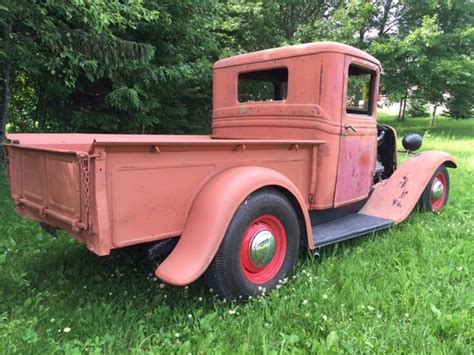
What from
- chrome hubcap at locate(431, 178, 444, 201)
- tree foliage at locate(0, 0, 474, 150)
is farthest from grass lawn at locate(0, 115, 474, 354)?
tree foliage at locate(0, 0, 474, 150)

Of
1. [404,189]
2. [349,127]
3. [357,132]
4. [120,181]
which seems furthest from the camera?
[404,189]

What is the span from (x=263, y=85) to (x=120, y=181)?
8.77 feet

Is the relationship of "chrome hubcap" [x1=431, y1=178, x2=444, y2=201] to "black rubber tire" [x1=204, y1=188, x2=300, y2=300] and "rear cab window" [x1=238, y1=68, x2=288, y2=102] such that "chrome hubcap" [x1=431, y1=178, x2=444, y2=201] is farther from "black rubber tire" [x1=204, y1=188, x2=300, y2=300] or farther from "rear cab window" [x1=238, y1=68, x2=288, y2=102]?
"black rubber tire" [x1=204, y1=188, x2=300, y2=300]

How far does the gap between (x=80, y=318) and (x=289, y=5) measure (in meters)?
15.0

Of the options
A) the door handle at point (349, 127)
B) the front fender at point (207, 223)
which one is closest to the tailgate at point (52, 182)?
the front fender at point (207, 223)

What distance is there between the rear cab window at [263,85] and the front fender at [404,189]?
1.49 meters

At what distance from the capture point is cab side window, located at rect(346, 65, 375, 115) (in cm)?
426

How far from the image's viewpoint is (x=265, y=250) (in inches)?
119

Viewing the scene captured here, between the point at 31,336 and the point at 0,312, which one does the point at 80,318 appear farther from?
the point at 0,312

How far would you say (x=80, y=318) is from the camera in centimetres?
280

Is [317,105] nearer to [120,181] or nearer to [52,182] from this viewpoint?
[120,181]

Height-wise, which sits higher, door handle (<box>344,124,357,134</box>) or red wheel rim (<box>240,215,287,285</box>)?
door handle (<box>344,124,357,134</box>)

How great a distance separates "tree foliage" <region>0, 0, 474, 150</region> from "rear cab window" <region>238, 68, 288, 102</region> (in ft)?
5.55

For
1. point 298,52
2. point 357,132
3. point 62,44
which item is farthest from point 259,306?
point 62,44
